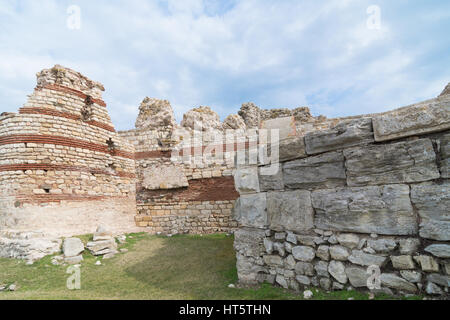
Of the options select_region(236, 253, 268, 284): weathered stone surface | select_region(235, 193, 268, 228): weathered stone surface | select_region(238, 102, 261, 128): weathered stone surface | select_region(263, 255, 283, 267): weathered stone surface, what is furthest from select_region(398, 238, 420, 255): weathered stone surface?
select_region(238, 102, 261, 128): weathered stone surface

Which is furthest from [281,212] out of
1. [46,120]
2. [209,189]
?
[46,120]

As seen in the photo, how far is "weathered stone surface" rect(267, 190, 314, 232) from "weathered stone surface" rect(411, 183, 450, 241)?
114 centimetres

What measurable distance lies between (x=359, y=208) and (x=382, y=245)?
438 mm

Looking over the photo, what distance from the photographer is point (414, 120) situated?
2.29 m

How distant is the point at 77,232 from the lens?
719 cm

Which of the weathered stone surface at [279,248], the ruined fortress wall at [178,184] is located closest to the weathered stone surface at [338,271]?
the weathered stone surface at [279,248]

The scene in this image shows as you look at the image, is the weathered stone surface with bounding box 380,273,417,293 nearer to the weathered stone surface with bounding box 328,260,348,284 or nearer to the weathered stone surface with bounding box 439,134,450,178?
the weathered stone surface with bounding box 328,260,348,284

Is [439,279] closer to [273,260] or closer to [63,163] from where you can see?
[273,260]

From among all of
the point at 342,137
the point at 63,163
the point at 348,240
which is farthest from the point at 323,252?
the point at 63,163

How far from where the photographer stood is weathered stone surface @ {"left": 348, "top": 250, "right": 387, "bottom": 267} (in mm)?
2414

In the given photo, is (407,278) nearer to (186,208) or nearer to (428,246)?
A: (428,246)

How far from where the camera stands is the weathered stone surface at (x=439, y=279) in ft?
6.75
